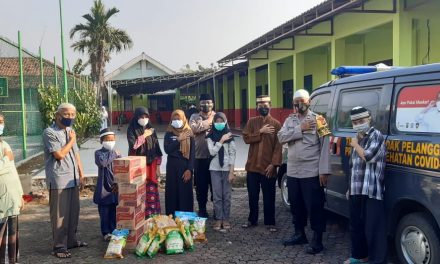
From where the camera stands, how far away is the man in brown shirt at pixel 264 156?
5.61m

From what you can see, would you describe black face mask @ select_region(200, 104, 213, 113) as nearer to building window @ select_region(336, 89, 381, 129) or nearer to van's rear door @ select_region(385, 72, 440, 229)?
building window @ select_region(336, 89, 381, 129)

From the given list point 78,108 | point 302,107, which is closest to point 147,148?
point 302,107

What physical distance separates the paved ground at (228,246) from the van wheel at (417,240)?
29.6 inches

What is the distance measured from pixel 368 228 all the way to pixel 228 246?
1.74m

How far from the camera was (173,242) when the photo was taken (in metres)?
4.89

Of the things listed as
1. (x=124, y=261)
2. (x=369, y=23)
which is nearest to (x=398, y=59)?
(x=369, y=23)

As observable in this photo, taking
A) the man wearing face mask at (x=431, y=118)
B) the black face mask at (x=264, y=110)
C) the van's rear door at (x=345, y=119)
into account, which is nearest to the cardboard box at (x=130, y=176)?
the black face mask at (x=264, y=110)

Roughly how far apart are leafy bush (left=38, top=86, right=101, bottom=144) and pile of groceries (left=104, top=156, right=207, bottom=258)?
25.1ft

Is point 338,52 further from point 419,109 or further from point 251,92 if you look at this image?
point 419,109

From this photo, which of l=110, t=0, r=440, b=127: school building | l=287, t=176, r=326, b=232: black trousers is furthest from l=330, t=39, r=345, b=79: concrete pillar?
l=287, t=176, r=326, b=232: black trousers

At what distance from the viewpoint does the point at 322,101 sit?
5.69 meters

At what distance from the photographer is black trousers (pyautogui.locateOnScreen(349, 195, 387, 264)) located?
13.4 ft

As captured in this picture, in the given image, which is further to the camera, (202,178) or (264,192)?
(202,178)

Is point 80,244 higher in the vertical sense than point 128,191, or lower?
lower
